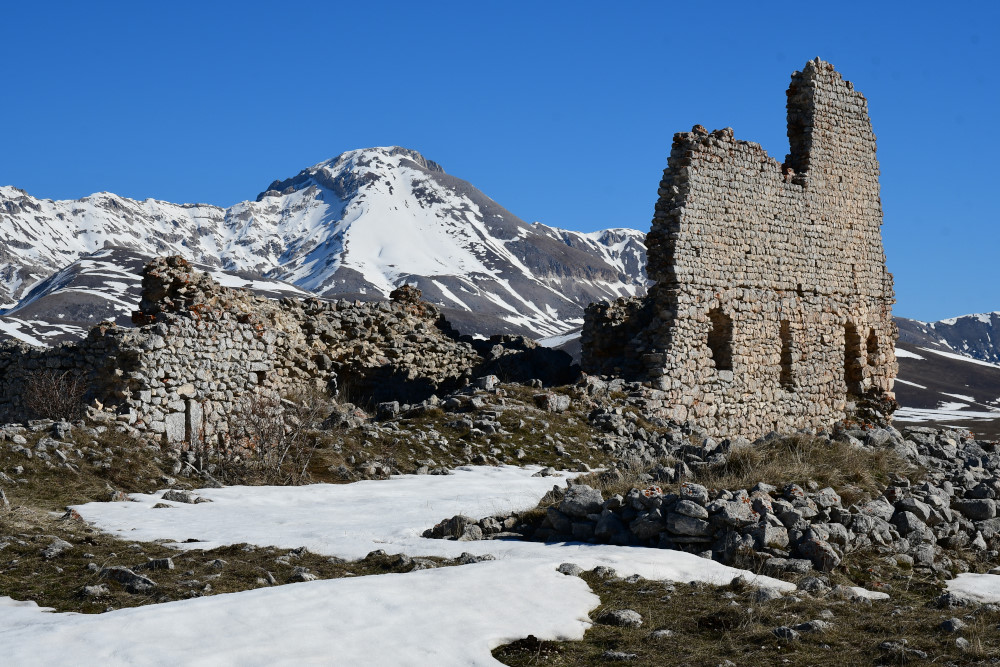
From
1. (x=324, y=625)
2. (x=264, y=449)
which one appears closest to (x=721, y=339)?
(x=264, y=449)

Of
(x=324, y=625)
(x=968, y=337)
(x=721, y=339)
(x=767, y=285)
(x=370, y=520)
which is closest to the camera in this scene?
(x=324, y=625)

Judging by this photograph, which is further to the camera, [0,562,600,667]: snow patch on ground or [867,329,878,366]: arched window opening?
[867,329,878,366]: arched window opening

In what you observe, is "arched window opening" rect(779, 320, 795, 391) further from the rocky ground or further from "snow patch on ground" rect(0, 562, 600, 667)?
"snow patch on ground" rect(0, 562, 600, 667)

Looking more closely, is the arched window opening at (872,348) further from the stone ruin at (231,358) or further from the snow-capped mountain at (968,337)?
the snow-capped mountain at (968,337)

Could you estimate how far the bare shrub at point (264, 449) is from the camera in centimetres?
1098

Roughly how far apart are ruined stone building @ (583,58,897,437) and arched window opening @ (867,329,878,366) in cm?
2

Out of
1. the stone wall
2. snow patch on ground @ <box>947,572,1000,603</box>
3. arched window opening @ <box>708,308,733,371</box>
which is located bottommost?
snow patch on ground @ <box>947,572,1000,603</box>

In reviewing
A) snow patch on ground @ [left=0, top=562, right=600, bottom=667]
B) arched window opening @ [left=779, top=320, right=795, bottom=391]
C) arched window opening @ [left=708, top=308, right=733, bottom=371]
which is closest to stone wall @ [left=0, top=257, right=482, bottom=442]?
arched window opening @ [left=708, top=308, right=733, bottom=371]

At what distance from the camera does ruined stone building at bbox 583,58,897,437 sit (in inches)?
666

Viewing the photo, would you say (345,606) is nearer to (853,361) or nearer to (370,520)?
(370,520)

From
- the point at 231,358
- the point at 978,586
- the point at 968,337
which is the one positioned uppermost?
the point at 968,337

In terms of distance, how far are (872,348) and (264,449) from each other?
1377 centimetres

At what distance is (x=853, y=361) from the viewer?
20.0 metres

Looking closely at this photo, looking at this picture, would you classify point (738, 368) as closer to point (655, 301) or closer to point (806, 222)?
point (655, 301)
